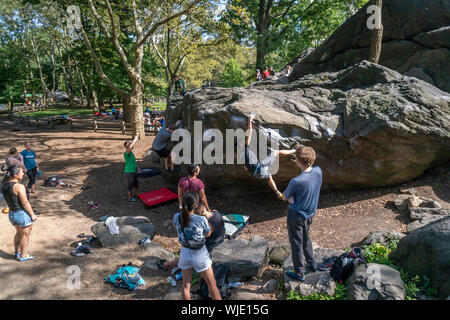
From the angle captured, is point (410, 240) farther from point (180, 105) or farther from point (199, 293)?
→ point (180, 105)

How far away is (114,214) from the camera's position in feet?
29.4

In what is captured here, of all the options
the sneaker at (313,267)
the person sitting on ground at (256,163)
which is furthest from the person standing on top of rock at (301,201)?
the person sitting on ground at (256,163)

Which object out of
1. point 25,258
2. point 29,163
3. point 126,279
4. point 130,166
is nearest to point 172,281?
point 126,279

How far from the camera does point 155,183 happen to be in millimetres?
11445

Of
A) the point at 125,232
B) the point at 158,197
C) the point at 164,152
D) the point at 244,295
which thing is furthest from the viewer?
the point at 164,152

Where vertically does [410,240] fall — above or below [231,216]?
above

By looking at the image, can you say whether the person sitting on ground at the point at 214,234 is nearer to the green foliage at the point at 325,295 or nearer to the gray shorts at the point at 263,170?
the green foliage at the point at 325,295

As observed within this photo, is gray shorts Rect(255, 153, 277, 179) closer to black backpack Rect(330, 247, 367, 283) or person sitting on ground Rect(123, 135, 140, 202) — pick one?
black backpack Rect(330, 247, 367, 283)

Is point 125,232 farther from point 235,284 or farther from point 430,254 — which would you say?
point 430,254

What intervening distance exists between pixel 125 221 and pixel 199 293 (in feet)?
11.1

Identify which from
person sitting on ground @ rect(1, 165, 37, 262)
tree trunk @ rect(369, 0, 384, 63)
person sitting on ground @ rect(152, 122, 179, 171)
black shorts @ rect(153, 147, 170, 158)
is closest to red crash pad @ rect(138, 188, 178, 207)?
person sitting on ground @ rect(152, 122, 179, 171)

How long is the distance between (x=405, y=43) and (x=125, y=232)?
11.6 metres

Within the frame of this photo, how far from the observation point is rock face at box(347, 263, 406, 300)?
3766 mm
